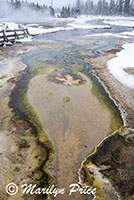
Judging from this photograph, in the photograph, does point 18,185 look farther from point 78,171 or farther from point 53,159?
point 78,171

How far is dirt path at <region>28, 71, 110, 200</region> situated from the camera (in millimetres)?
3193

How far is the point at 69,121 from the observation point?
4.53 m

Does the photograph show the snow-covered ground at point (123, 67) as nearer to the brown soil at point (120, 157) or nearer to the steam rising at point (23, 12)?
the brown soil at point (120, 157)

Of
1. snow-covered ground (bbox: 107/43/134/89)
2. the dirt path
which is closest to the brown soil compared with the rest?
the dirt path

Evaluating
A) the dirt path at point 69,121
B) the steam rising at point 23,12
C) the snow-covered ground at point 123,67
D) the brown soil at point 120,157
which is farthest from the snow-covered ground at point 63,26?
the brown soil at point 120,157

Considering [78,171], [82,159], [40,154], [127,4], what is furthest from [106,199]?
[127,4]

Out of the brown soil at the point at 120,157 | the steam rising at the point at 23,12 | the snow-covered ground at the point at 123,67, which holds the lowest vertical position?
the brown soil at the point at 120,157

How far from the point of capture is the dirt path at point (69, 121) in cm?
319

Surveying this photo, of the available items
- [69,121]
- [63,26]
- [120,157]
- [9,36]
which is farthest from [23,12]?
[120,157]

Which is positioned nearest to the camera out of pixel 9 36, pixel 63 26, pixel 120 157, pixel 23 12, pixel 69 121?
pixel 120 157

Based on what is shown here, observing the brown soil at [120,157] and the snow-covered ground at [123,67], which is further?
the snow-covered ground at [123,67]

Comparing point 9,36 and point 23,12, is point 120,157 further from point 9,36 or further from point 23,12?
point 23,12

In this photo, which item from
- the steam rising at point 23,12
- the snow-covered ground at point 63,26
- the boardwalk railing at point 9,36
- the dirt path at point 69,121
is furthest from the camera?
the steam rising at point 23,12

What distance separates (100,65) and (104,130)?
18.8ft
